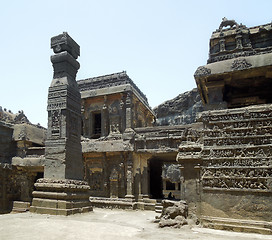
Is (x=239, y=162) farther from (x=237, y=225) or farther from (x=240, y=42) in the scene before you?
(x=240, y=42)

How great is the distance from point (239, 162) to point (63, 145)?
5546mm

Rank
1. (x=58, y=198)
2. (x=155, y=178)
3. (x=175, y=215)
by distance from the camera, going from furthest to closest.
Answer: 1. (x=155, y=178)
2. (x=58, y=198)
3. (x=175, y=215)

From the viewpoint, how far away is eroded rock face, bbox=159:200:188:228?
6.07 m

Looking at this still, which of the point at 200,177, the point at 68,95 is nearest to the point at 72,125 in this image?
the point at 68,95

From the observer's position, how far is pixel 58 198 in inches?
314

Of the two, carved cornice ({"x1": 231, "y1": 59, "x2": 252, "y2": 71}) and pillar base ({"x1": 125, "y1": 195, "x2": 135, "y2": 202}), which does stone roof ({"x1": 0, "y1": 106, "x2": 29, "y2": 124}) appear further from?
carved cornice ({"x1": 231, "y1": 59, "x2": 252, "y2": 71})

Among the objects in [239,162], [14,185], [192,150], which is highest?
[192,150]

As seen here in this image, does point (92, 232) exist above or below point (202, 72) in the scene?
below

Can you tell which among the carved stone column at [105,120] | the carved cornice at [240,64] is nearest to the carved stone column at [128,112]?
the carved stone column at [105,120]

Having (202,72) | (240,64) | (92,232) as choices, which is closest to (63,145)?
(92,232)

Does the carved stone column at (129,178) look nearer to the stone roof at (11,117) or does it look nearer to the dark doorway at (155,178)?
the dark doorway at (155,178)

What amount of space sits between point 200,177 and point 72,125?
4989mm

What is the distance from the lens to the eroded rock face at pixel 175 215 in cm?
607

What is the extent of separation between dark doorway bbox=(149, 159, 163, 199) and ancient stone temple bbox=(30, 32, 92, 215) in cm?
870
